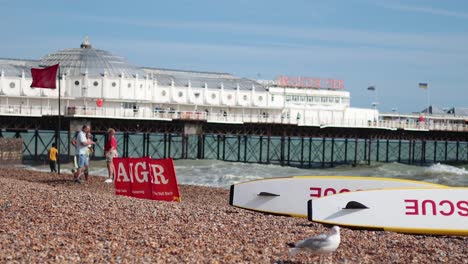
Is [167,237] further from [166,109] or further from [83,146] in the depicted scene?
[166,109]

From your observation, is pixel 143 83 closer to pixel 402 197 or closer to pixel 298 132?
pixel 298 132

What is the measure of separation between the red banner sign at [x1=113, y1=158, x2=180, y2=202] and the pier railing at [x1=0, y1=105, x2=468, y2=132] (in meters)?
35.8

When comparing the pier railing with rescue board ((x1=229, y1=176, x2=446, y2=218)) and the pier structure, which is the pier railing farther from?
rescue board ((x1=229, y1=176, x2=446, y2=218))

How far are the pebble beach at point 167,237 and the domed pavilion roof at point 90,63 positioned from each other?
158 feet

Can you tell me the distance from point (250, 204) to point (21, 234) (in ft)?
19.2

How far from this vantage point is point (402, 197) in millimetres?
14789

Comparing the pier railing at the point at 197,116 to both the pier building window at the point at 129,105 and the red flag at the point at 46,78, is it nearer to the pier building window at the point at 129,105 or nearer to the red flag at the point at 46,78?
the pier building window at the point at 129,105

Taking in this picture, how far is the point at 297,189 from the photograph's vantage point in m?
16.5

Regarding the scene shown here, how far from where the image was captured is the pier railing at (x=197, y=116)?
56.3 meters

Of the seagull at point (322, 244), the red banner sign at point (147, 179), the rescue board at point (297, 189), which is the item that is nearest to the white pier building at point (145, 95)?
the red banner sign at point (147, 179)

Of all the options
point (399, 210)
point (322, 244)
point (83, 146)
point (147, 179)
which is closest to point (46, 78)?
point (83, 146)

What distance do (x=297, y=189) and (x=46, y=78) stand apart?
2385cm

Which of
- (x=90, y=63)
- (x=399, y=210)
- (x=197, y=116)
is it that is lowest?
(x=399, y=210)

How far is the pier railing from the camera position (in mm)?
56312
